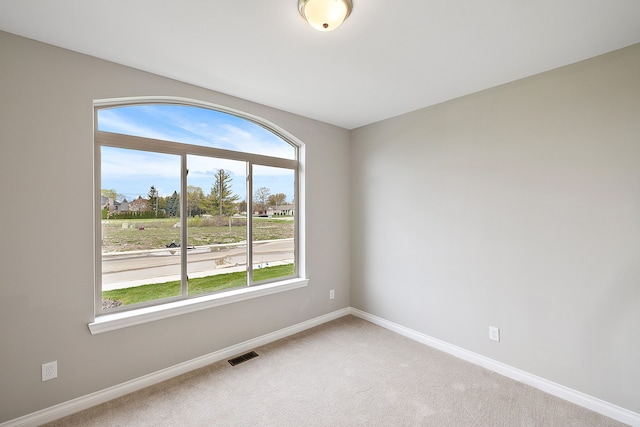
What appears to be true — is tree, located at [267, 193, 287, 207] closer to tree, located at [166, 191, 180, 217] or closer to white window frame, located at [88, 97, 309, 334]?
white window frame, located at [88, 97, 309, 334]

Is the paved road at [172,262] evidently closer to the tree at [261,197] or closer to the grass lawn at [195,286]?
the grass lawn at [195,286]

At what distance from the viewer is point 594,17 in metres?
1.67

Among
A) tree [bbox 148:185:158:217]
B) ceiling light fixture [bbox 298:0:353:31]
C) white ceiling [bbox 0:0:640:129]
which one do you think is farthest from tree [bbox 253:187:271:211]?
ceiling light fixture [bbox 298:0:353:31]

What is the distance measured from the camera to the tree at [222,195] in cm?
290

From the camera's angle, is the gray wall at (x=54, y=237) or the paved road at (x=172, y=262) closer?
the gray wall at (x=54, y=237)

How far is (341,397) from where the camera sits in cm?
219

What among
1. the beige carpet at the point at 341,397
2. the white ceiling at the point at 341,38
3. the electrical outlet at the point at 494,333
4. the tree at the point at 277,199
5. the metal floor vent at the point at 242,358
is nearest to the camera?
the white ceiling at the point at 341,38

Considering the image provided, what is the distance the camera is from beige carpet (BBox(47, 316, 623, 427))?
1.95 metres

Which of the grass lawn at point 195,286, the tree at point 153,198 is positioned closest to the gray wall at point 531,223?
the grass lawn at point 195,286

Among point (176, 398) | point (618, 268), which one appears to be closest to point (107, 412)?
point (176, 398)

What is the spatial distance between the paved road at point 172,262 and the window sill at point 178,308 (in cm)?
24

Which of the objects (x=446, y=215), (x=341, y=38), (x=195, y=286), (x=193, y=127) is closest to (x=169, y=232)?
(x=195, y=286)

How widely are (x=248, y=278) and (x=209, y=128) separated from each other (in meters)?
1.65

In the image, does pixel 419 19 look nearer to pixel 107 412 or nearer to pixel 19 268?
pixel 19 268
